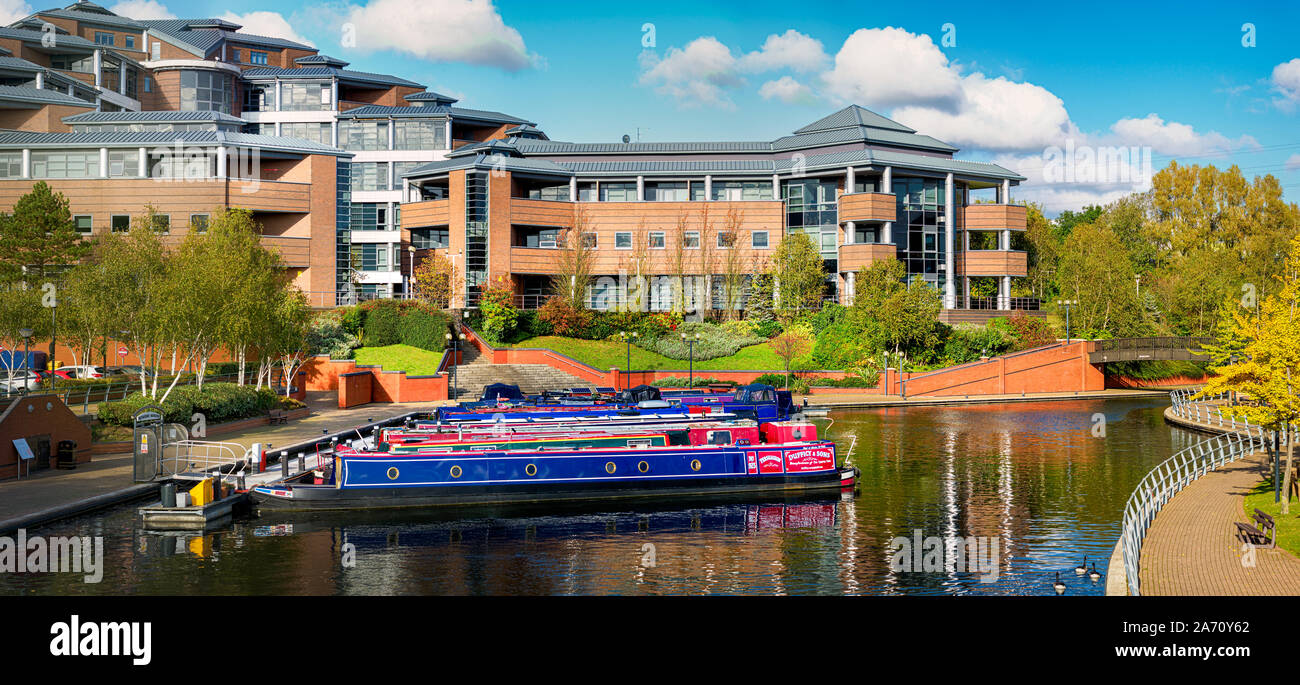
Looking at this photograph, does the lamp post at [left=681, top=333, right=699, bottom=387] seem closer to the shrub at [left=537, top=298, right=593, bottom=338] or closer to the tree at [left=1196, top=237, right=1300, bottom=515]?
the shrub at [left=537, top=298, right=593, bottom=338]

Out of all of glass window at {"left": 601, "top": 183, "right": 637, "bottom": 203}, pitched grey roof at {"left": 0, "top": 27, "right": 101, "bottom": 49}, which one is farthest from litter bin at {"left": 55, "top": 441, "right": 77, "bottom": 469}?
pitched grey roof at {"left": 0, "top": 27, "right": 101, "bottom": 49}

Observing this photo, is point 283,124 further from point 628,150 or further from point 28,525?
point 28,525

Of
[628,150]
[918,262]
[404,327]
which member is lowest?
[404,327]

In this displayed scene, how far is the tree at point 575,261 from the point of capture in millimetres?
77062

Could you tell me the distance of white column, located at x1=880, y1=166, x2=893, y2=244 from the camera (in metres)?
79.6

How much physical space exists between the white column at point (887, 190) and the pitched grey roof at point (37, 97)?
64799 mm

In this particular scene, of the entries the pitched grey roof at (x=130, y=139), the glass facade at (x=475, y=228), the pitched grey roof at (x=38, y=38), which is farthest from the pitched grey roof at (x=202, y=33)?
the glass facade at (x=475, y=228)

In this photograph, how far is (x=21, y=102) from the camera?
80.2m

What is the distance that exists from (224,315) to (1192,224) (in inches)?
3505

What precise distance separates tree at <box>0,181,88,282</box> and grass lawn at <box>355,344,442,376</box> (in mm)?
18503

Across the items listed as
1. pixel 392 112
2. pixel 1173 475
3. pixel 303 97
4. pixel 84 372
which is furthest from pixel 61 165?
pixel 1173 475

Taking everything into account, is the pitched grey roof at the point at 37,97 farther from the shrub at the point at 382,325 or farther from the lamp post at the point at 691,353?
the lamp post at the point at 691,353

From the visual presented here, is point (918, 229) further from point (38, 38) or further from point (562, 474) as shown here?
point (38, 38)
